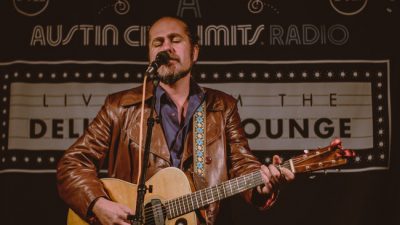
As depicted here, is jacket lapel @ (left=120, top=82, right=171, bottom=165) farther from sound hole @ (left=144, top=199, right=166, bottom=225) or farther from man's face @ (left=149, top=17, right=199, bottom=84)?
sound hole @ (left=144, top=199, right=166, bottom=225)

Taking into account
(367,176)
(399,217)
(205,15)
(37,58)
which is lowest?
(399,217)

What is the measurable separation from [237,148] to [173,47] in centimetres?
80

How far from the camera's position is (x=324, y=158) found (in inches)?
119

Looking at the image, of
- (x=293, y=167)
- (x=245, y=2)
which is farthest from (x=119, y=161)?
(x=245, y=2)

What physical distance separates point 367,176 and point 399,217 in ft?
1.14

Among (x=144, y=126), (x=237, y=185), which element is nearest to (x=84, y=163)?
(x=144, y=126)

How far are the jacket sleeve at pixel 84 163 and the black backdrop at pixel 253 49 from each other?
0.32 m

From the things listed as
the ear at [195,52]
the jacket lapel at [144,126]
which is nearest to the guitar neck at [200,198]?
the jacket lapel at [144,126]

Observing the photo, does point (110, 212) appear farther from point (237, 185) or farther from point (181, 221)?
point (237, 185)

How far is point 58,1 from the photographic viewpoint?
4.13 m

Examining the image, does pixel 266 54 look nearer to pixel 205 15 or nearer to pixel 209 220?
pixel 205 15

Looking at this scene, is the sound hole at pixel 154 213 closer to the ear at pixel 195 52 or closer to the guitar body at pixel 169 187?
the guitar body at pixel 169 187

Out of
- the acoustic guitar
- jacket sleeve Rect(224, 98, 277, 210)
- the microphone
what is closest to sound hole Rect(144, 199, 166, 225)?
the acoustic guitar

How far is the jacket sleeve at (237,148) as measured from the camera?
11.7 feet
